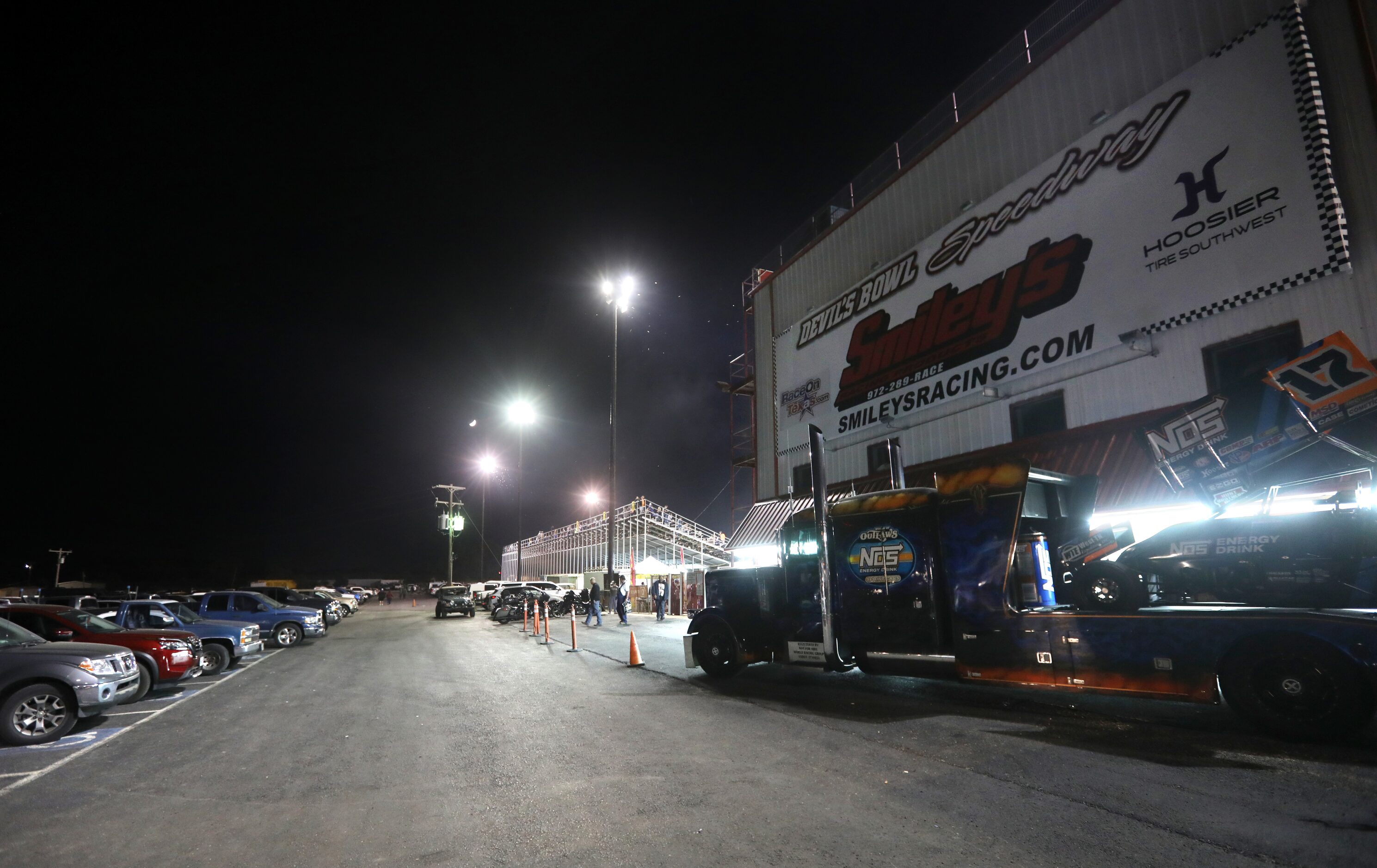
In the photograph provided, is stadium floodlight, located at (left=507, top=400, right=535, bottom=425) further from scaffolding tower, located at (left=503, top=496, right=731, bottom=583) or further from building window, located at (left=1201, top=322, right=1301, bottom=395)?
building window, located at (left=1201, top=322, right=1301, bottom=395)

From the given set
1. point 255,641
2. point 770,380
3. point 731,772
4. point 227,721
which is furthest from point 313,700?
point 770,380

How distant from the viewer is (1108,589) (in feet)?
25.5

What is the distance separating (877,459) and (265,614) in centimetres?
1737

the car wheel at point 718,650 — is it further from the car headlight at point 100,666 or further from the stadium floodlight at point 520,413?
the stadium floodlight at point 520,413

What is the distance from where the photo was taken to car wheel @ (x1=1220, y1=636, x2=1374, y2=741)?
20.2ft

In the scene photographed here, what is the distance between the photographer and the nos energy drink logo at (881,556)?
9391 mm

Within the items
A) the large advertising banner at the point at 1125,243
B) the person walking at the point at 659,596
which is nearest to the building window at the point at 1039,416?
the large advertising banner at the point at 1125,243

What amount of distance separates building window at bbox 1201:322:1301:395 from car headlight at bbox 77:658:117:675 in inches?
620

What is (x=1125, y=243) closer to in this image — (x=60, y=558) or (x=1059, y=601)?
(x=1059, y=601)

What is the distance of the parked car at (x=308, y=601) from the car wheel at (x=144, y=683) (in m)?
15.7

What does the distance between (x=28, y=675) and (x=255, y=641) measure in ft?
25.4

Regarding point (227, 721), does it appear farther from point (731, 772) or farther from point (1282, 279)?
point (1282, 279)

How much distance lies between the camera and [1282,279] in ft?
37.8

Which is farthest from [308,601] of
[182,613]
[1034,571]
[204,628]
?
[1034,571]
